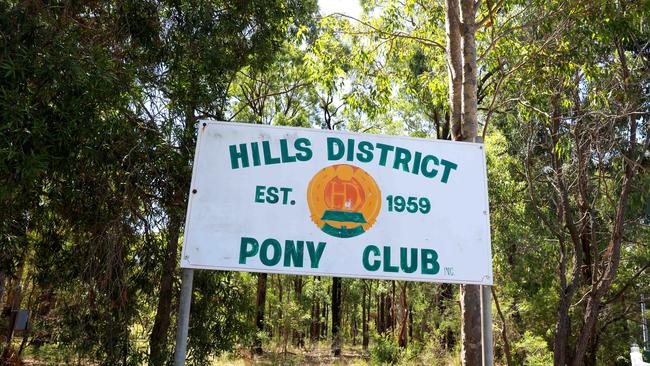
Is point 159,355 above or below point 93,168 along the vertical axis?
below

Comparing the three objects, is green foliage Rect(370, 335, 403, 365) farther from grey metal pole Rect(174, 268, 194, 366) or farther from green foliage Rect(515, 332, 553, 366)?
grey metal pole Rect(174, 268, 194, 366)

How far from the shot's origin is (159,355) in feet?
21.4

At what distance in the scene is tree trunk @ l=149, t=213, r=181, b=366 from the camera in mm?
6051

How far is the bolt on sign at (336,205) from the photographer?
3020 mm

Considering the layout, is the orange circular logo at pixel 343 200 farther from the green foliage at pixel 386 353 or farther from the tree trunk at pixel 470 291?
the green foliage at pixel 386 353

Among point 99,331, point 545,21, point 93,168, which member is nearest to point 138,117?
point 93,168

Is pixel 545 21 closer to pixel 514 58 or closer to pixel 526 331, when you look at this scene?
pixel 514 58

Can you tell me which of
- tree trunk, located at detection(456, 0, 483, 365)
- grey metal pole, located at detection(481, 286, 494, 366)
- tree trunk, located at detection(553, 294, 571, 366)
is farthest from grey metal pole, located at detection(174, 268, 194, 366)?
tree trunk, located at detection(553, 294, 571, 366)

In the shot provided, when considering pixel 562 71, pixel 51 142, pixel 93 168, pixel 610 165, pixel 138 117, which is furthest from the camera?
pixel 610 165

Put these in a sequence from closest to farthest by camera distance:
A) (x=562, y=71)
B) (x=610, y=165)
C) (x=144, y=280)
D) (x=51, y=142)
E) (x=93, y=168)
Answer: (x=51, y=142), (x=93, y=168), (x=144, y=280), (x=562, y=71), (x=610, y=165)

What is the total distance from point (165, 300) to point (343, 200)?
4.37m

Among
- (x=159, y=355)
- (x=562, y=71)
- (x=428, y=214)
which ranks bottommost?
(x=159, y=355)

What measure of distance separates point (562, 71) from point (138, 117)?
5606 mm

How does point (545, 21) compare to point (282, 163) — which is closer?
point (282, 163)
